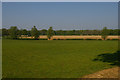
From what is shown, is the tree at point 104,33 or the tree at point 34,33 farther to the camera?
the tree at point 34,33

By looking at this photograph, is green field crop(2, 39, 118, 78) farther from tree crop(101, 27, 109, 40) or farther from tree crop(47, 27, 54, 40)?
tree crop(47, 27, 54, 40)

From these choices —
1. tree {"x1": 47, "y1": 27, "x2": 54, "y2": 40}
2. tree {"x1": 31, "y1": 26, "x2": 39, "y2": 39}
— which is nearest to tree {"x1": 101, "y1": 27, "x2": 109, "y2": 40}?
tree {"x1": 47, "y1": 27, "x2": 54, "y2": 40}

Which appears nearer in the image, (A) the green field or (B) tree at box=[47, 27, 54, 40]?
(A) the green field

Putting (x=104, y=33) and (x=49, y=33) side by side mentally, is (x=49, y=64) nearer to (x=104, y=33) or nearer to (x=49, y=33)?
(x=104, y=33)

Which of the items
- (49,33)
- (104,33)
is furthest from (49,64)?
(49,33)

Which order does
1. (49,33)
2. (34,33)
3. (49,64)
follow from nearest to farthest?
(49,64), (34,33), (49,33)

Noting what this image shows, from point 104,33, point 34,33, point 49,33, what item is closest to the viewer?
point 104,33

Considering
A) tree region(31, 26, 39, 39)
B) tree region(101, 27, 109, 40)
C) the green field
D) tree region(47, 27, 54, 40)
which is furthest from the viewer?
tree region(31, 26, 39, 39)

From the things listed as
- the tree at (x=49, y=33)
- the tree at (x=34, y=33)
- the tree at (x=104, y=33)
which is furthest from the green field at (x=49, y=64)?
the tree at (x=34, y=33)

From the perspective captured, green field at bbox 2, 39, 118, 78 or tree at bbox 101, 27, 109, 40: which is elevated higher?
tree at bbox 101, 27, 109, 40

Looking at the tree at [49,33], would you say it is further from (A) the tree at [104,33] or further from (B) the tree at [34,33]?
(A) the tree at [104,33]

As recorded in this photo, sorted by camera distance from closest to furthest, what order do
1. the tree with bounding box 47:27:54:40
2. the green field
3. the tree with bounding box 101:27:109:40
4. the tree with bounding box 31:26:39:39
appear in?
the green field, the tree with bounding box 101:27:109:40, the tree with bounding box 47:27:54:40, the tree with bounding box 31:26:39:39

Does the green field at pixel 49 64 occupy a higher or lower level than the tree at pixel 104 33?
lower

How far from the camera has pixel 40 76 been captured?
6.73 meters
